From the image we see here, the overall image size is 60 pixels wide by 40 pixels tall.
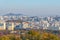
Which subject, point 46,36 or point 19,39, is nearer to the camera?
point 19,39

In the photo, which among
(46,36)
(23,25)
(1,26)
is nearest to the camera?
(46,36)

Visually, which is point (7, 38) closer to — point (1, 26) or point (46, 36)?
point (46, 36)

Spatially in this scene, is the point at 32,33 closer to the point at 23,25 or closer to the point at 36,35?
the point at 36,35

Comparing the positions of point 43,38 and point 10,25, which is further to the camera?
point 10,25

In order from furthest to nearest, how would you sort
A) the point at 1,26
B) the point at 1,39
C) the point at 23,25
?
the point at 23,25
the point at 1,26
the point at 1,39

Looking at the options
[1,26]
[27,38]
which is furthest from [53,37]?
[1,26]

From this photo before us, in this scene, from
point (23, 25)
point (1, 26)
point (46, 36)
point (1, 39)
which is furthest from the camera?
point (23, 25)

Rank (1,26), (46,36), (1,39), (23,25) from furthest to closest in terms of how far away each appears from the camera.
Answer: (23,25) → (1,26) → (46,36) → (1,39)

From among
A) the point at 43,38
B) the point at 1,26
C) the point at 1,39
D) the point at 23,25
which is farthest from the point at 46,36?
the point at 23,25

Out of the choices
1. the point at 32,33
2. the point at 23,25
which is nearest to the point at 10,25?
the point at 23,25
